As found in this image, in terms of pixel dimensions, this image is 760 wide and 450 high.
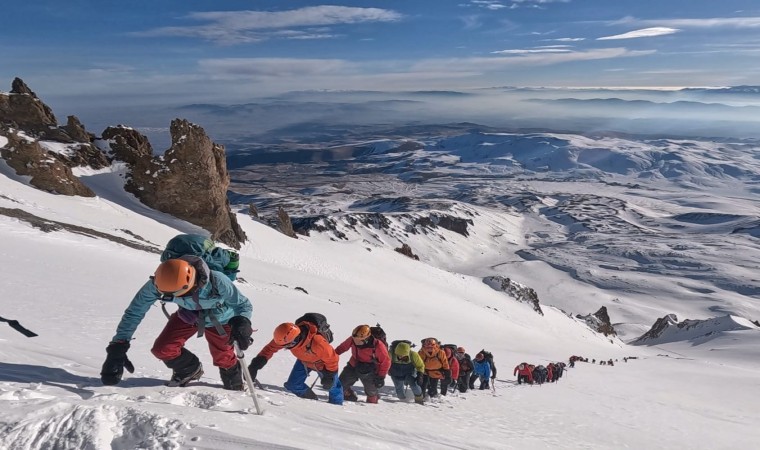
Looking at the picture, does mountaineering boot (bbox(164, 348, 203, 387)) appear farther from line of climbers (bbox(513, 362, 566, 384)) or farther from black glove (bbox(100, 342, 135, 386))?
line of climbers (bbox(513, 362, 566, 384))

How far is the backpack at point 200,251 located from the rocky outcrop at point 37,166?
25390 mm

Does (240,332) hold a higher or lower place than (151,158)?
lower

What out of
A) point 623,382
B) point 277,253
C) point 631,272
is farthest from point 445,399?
point 631,272

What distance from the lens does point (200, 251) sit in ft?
15.5

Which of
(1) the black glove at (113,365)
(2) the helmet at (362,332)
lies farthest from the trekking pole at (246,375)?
(2) the helmet at (362,332)

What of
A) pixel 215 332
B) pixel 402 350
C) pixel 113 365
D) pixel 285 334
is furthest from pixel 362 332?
pixel 113 365

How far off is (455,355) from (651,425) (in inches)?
165

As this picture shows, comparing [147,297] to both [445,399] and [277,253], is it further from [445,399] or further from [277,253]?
[277,253]

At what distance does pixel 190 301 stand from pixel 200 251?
0.49 m

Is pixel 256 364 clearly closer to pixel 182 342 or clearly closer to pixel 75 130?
pixel 182 342

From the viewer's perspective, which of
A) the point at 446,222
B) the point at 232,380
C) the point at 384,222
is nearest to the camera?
the point at 232,380

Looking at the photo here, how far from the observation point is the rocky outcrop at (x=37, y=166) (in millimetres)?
25406

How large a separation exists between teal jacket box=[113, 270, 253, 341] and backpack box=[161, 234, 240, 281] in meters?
0.15

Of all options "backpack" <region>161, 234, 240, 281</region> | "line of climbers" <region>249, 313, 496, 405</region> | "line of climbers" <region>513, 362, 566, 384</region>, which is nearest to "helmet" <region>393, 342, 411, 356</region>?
"line of climbers" <region>249, 313, 496, 405</region>
